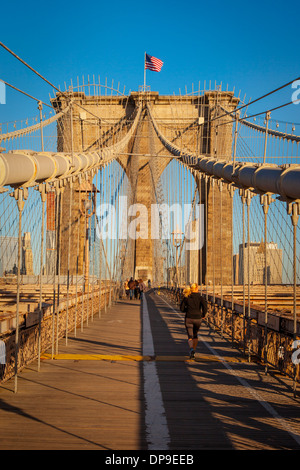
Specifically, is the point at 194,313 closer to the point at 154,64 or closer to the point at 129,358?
the point at 129,358

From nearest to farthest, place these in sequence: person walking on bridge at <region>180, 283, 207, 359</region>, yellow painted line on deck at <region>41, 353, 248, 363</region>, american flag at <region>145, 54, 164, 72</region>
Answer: yellow painted line on deck at <region>41, 353, 248, 363</region>
person walking on bridge at <region>180, 283, 207, 359</region>
american flag at <region>145, 54, 164, 72</region>

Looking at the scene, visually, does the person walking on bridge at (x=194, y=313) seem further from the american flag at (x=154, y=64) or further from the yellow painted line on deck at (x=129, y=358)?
the american flag at (x=154, y=64)

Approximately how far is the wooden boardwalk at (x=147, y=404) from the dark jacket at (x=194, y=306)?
0.71 m

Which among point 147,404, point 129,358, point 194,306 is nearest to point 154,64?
point 194,306

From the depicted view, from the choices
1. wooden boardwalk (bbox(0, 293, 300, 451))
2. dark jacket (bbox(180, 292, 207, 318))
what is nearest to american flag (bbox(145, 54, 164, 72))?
wooden boardwalk (bbox(0, 293, 300, 451))

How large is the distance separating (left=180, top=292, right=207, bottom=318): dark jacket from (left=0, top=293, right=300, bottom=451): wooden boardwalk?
0.71 meters

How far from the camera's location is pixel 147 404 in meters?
5.78

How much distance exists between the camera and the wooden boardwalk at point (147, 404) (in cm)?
451

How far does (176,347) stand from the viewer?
10.4 meters

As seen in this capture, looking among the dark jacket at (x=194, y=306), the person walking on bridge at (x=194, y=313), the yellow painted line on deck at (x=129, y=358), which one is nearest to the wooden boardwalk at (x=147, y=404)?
the yellow painted line on deck at (x=129, y=358)

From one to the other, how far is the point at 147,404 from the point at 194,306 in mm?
3264

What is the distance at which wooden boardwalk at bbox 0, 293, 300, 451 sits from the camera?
178 inches

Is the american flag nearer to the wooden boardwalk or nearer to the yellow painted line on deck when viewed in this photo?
the wooden boardwalk
